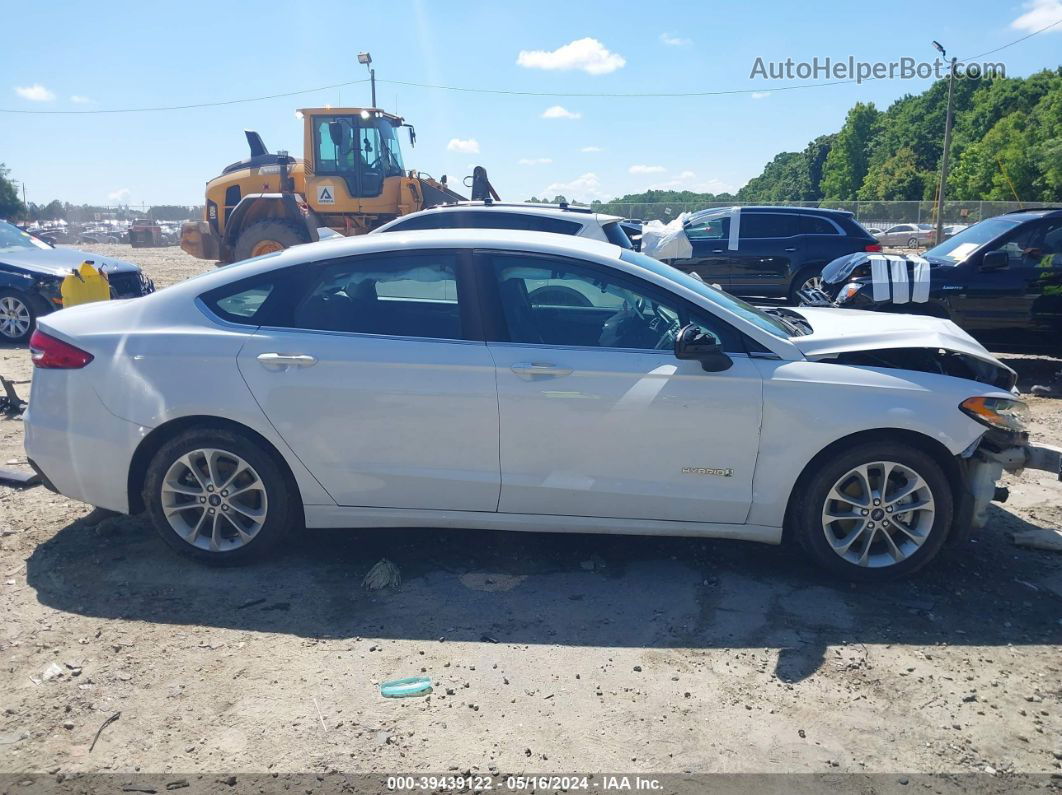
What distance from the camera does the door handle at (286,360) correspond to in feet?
13.3

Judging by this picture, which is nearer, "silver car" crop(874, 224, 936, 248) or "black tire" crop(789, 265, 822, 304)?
"black tire" crop(789, 265, 822, 304)

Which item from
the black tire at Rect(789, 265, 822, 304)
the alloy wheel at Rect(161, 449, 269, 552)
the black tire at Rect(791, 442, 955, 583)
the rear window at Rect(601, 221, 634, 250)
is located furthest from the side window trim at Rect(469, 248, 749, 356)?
the black tire at Rect(789, 265, 822, 304)

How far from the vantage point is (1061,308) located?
334 inches

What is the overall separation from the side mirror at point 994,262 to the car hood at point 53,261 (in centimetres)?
1039

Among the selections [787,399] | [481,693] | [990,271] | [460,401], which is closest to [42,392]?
[460,401]

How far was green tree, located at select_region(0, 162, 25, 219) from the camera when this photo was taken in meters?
62.2

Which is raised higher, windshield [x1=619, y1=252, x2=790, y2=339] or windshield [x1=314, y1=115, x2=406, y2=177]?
windshield [x1=314, y1=115, x2=406, y2=177]

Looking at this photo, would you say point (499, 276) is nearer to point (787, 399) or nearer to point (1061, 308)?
point (787, 399)

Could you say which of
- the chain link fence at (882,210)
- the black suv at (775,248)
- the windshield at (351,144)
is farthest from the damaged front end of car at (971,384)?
the chain link fence at (882,210)

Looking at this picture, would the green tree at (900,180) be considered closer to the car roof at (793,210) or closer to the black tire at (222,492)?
the car roof at (793,210)

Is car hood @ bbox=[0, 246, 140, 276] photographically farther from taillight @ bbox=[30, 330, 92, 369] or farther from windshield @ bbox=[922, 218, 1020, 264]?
windshield @ bbox=[922, 218, 1020, 264]

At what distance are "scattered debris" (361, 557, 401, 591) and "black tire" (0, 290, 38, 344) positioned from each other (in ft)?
28.9

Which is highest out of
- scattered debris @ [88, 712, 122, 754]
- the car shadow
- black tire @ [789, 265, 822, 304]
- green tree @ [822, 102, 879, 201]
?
green tree @ [822, 102, 879, 201]

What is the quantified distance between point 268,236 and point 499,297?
10444 millimetres
